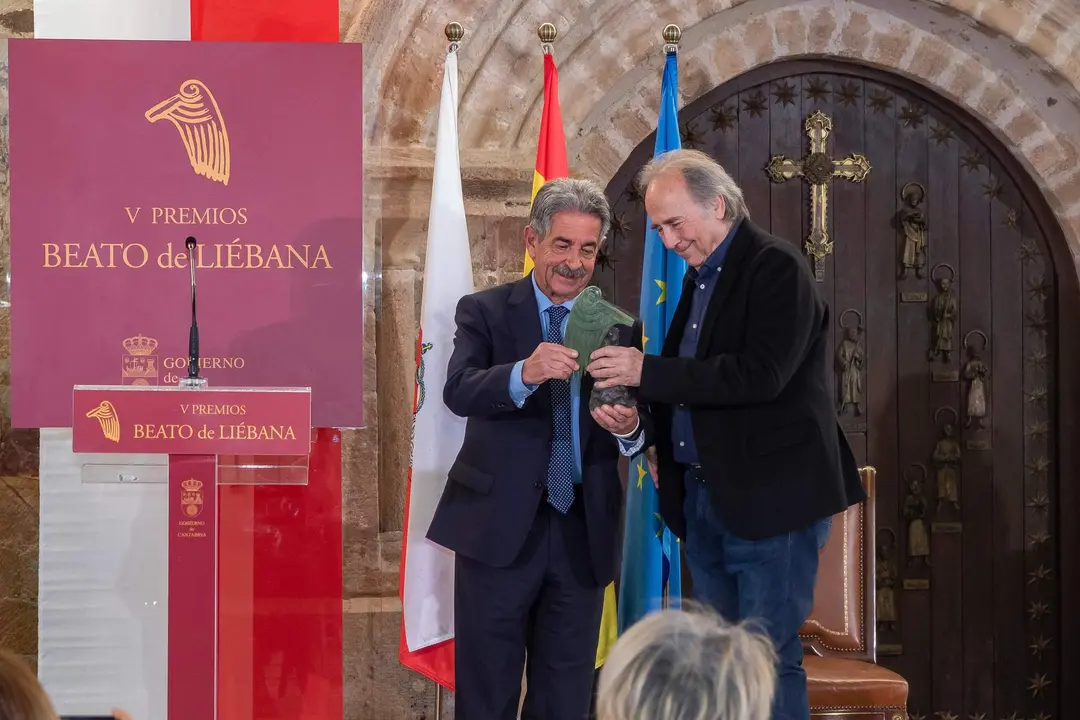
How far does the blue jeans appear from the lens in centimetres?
238

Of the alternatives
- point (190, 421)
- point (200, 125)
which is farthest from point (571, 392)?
point (200, 125)

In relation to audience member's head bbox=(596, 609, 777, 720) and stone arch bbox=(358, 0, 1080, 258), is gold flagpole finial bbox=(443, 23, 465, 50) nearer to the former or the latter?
stone arch bbox=(358, 0, 1080, 258)

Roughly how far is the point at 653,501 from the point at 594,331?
3.10ft

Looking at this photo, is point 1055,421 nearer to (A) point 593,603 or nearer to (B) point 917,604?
(B) point 917,604

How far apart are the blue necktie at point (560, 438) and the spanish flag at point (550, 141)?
0.65 m

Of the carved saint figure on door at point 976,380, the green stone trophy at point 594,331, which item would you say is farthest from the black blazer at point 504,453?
the carved saint figure on door at point 976,380

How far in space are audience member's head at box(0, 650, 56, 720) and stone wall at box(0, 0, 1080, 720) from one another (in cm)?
235

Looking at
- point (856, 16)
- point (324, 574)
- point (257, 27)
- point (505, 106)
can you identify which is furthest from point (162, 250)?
point (856, 16)

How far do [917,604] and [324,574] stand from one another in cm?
236

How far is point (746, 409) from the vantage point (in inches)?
98.1

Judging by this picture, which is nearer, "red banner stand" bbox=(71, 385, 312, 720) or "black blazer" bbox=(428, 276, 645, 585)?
"red banner stand" bbox=(71, 385, 312, 720)

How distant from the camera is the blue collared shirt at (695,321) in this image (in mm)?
2584

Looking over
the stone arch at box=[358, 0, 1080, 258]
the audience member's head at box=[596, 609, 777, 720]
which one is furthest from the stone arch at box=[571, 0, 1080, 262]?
the audience member's head at box=[596, 609, 777, 720]

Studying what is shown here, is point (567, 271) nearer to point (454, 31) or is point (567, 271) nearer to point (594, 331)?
point (594, 331)
